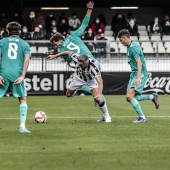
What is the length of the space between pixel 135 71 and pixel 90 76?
98cm

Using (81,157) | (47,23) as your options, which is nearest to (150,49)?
(47,23)

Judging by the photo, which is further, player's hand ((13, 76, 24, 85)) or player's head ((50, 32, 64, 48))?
player's head ((50, 32, 64, 48))

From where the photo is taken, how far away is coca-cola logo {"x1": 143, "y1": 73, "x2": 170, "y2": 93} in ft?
89.6

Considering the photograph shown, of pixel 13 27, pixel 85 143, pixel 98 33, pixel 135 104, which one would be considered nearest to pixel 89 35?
pixel 98 33

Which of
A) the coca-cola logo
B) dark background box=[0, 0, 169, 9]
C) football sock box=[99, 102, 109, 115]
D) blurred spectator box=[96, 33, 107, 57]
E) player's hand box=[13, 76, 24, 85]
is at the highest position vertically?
player's hand box=[13, 76, 24, 85]

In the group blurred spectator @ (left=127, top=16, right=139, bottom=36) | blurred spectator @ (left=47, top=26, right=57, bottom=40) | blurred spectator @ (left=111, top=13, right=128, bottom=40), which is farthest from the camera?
blurred spectator @ (left=127, top=16, right=139, bottom=36)

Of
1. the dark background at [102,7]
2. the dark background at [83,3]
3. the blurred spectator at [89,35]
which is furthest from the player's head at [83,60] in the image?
the dark background at [83,3]

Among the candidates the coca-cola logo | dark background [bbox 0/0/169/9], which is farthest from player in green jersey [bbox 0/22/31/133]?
dark background [bbox 0/0/169/9]

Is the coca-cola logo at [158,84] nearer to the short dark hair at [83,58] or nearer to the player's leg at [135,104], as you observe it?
the player's leg at [135,104]

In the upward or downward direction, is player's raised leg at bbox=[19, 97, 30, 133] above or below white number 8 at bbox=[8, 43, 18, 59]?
below

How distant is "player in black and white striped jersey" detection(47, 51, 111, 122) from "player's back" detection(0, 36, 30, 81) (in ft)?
7.51

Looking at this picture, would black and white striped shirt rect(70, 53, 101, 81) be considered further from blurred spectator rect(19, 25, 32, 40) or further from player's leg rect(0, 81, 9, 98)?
blurred spectator rect(19, 25, 32, 40)

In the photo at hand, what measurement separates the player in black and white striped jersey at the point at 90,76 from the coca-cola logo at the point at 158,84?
484 inches

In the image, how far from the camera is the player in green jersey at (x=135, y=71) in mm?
14328
